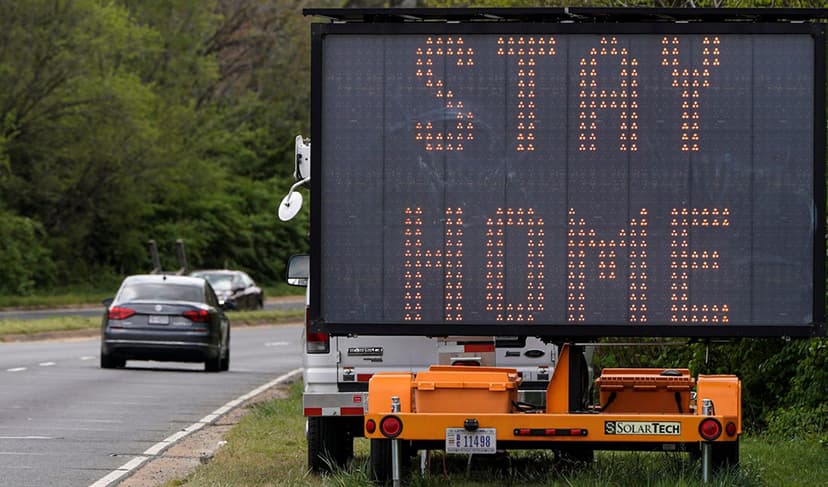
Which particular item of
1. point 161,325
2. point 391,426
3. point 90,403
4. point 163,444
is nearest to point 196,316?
point 161,325

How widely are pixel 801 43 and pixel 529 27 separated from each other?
4.98 ft

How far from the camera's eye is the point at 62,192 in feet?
194

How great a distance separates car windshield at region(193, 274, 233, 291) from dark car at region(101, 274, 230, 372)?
2572 cm

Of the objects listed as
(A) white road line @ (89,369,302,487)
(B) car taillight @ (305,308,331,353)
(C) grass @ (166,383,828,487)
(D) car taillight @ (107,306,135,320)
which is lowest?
(A) white road line @ (89,369,302,487)

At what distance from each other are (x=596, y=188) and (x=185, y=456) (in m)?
5.65

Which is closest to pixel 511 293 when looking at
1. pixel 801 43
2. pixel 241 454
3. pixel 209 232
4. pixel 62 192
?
pixel 801 43

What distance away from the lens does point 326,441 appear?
1266cm

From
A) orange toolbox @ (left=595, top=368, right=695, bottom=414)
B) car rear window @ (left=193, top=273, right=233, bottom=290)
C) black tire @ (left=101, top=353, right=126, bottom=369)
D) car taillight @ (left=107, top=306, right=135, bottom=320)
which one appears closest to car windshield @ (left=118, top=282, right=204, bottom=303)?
car taillight @ (left=107, top=306, right=135, bottom=320)

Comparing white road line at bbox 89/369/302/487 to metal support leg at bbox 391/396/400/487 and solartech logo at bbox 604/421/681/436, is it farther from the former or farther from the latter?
solartech logo at bbox 604/421/681/436

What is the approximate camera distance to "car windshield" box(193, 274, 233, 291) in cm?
5425

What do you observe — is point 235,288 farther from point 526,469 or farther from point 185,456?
point 526,469

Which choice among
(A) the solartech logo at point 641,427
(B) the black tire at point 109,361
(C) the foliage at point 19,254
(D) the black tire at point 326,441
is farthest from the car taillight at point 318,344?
(C) the foliage at point 19,254

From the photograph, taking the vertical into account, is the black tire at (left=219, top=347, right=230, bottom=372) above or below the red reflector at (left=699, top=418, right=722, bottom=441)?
below

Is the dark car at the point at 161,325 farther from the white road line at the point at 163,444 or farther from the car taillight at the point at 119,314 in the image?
the white road line at the point at 163,444
